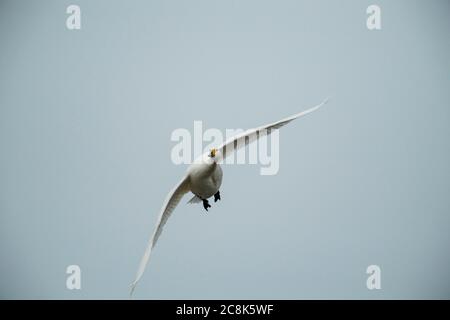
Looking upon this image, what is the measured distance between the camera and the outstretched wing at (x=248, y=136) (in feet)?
40.1

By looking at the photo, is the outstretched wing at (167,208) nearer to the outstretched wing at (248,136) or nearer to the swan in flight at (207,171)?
the swan in flight at (207,171)

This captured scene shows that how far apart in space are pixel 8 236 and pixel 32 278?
963 centimetres

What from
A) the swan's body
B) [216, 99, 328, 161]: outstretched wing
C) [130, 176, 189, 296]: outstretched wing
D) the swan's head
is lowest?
[130, 176, 189, 296]: outstretched wing

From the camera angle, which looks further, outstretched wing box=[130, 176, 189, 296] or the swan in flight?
the swan in flight

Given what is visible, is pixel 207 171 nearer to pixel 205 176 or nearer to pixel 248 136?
pixel 205 176

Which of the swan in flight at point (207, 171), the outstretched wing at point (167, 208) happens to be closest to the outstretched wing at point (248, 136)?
the swan in flight at point (207, 171)

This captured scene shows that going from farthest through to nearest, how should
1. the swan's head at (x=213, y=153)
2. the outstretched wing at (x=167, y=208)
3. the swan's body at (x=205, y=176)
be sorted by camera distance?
the swan's body at (x=205, y=176), the swan's head at (x=213, y=153), the outstretched wing at (x=167, y=208)

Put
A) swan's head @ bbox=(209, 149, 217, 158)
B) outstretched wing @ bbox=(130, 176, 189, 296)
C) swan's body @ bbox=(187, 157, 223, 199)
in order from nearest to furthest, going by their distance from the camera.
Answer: outstretched wing @ bbox=(130, 176, 189, 296) → swan's head @ bbox=(209, 149, 217, 158) → swan's body @ bbox=(187, 157, 223, 199)

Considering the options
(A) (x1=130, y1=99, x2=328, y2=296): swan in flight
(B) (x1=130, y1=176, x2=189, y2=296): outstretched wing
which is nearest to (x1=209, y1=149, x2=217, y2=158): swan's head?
(A) (x1=130, y1=99, x2=328, y2=296): swan in flight

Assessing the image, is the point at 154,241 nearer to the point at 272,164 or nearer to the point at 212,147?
the point at 212,147

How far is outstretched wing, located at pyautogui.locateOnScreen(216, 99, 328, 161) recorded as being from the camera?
A: 12.2m

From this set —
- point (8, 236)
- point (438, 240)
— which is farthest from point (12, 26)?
point (438, 240)

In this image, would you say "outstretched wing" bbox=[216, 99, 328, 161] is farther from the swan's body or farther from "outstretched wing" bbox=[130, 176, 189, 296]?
"outstretched wing" bbox=[130, 176, 189, 296]
